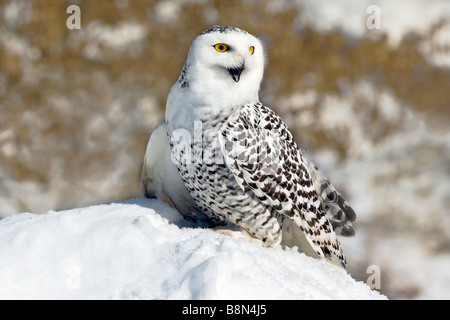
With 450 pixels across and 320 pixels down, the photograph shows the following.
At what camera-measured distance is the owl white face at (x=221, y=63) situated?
171cm

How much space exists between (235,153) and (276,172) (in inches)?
7.4

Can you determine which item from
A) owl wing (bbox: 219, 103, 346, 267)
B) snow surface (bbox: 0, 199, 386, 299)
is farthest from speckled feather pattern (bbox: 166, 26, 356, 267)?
snow surface (bbox: 0, 199, 386, 299)

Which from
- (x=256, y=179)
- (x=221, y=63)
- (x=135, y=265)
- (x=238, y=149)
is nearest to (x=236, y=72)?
(x=221, y=63)

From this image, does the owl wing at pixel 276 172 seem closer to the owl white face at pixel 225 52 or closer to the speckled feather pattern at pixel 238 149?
the speckled feather pattern at pixel 238 149

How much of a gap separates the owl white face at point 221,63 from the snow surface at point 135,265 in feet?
1.66

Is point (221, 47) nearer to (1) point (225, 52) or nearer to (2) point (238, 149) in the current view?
(1) point (225, 52)

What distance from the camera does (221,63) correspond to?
1.72 metres

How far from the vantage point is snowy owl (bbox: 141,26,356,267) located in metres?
1.74

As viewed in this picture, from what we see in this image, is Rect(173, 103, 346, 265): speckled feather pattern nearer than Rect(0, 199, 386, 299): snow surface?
No

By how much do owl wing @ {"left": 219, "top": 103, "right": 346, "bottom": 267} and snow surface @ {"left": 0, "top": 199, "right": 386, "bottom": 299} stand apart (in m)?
0.23

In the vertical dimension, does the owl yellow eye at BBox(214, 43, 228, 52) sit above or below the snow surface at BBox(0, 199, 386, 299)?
above

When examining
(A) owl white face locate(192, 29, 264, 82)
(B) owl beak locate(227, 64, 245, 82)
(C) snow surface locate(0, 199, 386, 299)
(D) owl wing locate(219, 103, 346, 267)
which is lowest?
(C) snow surface locate(0, 199, 386, 299)

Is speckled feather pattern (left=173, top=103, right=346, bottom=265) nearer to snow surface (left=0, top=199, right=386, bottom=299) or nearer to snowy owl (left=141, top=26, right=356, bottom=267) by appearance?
snowy owl (left=141, top=26, right=356, bottom=267)
